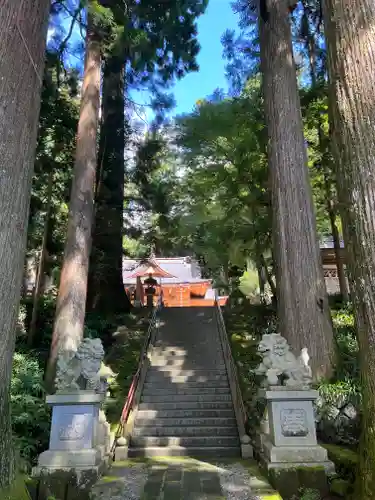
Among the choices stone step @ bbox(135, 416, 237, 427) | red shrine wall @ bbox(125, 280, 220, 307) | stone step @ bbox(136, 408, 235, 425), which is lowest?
stone step @ bbox(135, 416, 237, 427)

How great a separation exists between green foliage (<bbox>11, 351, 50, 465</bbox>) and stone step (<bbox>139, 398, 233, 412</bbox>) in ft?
7.05

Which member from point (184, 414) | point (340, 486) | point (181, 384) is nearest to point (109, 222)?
point (181, 384)

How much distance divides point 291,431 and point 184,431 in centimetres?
279

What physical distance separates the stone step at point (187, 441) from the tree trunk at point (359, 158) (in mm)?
Answer: 4262

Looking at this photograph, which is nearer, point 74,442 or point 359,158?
point 359,158

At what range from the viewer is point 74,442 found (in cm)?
562

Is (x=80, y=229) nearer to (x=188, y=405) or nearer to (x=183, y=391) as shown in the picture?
(x=183, y=391)

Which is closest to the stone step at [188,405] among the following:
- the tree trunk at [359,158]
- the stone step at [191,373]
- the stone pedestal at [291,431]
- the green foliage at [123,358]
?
the green foliage at [123,358]

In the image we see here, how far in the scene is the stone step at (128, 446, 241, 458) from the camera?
279 inches

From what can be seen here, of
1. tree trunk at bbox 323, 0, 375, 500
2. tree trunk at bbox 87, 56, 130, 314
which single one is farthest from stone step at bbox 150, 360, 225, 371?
tree trunk at bbox 323, 0, 375, 500

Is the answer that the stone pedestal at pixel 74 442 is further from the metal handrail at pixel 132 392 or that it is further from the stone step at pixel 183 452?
the metal handrail at pixel 132 392

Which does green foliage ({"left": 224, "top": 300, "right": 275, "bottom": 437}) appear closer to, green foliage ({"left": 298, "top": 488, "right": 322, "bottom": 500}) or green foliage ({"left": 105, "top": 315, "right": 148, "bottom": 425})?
green foliage ({"left": 298, "top": 488, "right": 322, "bottom": 500})

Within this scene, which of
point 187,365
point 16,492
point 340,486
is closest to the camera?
point 16,492

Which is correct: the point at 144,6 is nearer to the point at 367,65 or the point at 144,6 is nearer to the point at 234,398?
the point at 367,65
